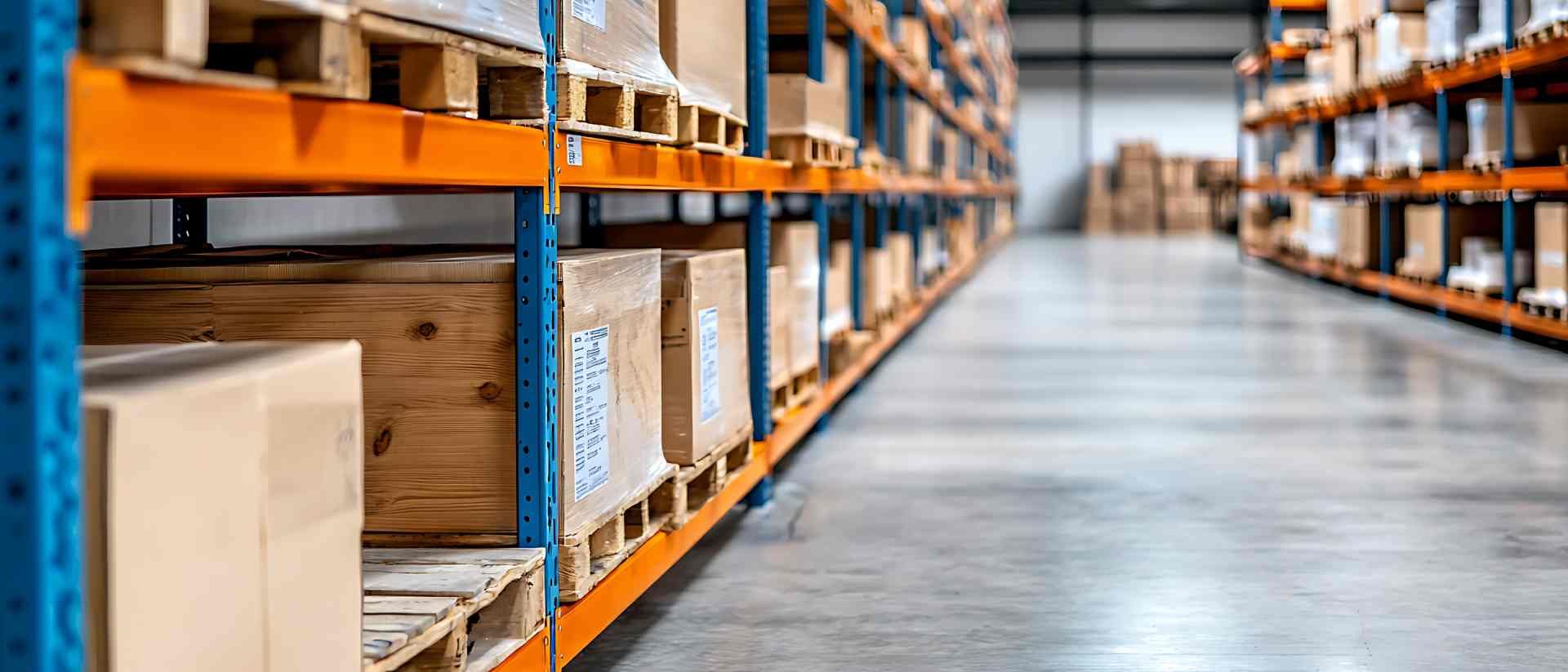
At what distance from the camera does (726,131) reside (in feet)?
14.3

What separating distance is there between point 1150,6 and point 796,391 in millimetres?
27073

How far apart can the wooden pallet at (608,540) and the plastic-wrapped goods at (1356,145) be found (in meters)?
10.8

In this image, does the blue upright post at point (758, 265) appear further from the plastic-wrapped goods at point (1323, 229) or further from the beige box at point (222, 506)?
the plastic-wrapped goods at point (1323, 229)

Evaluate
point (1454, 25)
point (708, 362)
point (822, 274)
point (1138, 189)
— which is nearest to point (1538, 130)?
point (1454, 25)

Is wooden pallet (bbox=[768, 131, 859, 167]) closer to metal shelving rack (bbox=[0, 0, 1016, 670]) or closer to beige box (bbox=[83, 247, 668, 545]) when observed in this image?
metal shelving rack (bbox=[0, 0, 1016, 670])

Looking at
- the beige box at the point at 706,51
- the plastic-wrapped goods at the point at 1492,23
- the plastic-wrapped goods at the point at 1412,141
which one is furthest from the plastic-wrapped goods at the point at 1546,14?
the beige box at the point at 706,51

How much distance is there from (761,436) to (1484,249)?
7003mm

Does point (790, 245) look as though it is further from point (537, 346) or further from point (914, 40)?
point (914, 40)

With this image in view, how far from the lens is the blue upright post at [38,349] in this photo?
4.21ft

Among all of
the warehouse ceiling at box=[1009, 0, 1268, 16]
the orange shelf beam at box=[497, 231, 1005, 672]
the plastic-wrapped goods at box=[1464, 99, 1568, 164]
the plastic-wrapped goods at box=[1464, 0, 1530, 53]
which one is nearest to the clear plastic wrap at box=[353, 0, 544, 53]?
the orange shelf beam at box=[497, 231, 1005, 672]

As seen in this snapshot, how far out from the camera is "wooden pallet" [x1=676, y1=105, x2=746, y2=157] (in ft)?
12.1

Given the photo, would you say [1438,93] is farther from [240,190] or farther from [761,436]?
[240,190]

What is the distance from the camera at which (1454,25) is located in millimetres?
10203

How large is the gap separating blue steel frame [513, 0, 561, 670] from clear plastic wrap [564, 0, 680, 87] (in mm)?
119
